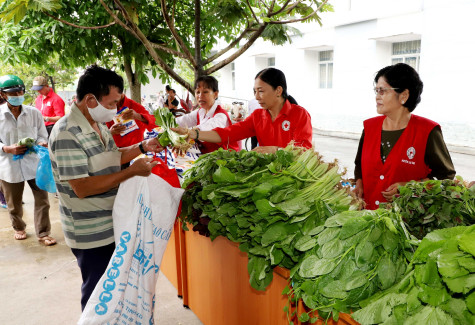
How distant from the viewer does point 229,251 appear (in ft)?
7.28

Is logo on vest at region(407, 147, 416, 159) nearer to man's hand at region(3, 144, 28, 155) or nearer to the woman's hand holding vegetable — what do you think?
the woman's hand holding vegetable

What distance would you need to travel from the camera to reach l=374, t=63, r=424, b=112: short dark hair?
2.29 metres

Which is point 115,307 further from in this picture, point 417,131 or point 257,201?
point 417,131

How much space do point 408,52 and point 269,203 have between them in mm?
10846

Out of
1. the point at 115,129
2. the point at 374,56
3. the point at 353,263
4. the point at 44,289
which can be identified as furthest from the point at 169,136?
the point at 374,56

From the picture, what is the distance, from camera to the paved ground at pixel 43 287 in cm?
297

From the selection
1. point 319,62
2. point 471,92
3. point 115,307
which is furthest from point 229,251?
point 319,62

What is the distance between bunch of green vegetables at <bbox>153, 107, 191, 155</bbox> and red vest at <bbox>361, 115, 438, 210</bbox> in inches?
51.3

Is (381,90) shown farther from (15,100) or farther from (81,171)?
Answer: (15,100)

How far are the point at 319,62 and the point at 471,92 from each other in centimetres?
617

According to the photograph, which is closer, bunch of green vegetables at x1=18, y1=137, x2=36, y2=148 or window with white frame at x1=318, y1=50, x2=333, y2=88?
bunch of green vegetables at x1=18, y1=137, x2=36, y2=148

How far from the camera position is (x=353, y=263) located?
51.4 inches

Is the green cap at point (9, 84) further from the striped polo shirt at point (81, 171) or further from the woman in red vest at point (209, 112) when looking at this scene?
the striped polo shirt at point (81, 171)

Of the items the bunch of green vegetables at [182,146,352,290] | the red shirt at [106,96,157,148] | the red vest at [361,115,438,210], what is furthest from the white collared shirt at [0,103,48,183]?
the red vest at [361,115,438,210]
